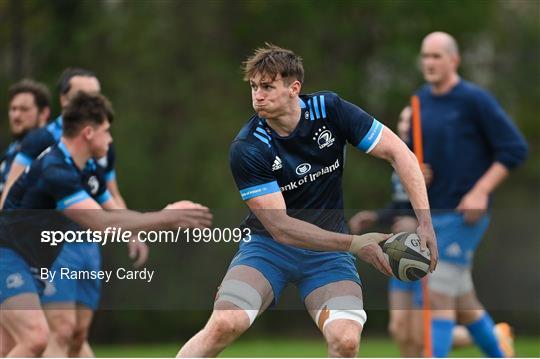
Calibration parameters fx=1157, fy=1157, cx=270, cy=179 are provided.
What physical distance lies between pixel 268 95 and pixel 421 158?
3026 mm

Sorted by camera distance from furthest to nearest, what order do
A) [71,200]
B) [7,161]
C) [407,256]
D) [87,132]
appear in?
1. [7,161]
2. [87,132]
3. [71,200]
4. [407,256]

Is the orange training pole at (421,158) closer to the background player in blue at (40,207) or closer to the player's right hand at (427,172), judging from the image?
the player's right hand at (427,172)

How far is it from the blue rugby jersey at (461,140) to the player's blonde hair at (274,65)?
2958mm

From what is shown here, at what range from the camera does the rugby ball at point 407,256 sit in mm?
5746

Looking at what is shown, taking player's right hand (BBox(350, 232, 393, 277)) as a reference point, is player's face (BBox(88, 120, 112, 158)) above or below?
above

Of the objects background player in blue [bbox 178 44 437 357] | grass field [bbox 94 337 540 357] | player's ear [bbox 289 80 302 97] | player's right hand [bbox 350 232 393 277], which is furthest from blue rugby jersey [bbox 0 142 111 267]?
grass field [bbox 94 337 540 357]

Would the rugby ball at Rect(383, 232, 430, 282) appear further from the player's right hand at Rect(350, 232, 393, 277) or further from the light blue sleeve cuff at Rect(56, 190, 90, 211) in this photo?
the light blue sleeve cuff at Rect(56, 190, 90, 211)

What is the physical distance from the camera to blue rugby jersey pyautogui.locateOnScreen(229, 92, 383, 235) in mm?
5902

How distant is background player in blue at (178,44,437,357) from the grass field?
206 inches

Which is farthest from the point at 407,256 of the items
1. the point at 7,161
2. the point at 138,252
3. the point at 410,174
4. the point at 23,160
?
the point at 7,161

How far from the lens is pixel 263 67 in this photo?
5.89 m

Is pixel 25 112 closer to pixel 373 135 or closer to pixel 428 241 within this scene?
pixel 373 135

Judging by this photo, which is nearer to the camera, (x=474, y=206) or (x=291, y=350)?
(x=474, y=206)

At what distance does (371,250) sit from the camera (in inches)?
227
